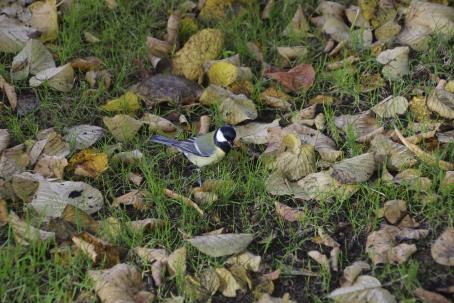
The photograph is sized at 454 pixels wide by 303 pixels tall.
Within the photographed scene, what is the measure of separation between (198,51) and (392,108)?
4.24 ft

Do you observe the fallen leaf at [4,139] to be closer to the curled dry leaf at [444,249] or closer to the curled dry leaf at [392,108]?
the curled dry leaf at [392,108]

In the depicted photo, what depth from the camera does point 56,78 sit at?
396 cm

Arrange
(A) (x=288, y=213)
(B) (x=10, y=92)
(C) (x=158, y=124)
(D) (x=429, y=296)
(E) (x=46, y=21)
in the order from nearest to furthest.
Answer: (D) (x=429, y=296)
(A) (x=288, y=213)
(C) (x=158, y=124)
(B) (x=10, y=92)
(E) (x=46, y=21)

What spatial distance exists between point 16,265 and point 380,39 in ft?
8.83

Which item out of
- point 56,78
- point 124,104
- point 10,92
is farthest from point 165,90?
point 10,92

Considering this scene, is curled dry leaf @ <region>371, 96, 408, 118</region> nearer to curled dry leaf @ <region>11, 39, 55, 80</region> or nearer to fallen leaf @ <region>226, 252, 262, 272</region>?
fallen leaf @ <region>226, 252, 262, 272</region>

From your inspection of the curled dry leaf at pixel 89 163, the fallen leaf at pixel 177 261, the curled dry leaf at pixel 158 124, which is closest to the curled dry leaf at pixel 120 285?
the fallen leaf at pixel 177 261

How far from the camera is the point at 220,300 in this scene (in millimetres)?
2785

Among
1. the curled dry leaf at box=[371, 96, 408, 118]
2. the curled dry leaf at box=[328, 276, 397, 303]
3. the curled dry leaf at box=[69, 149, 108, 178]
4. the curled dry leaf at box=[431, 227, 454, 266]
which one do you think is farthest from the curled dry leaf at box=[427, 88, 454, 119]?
the curled dry leaf at box=[69, 149, 108, 178]

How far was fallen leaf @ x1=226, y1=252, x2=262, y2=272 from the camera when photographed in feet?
9.44

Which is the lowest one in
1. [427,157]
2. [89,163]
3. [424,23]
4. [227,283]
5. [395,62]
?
[227,283]

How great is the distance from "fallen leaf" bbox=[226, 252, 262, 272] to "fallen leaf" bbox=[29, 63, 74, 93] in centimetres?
170

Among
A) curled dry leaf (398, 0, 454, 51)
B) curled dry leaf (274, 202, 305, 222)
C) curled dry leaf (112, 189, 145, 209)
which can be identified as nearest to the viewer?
curled dry leaf (274, 202, 305, 222)

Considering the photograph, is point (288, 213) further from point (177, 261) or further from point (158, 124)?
point (158, 124)
